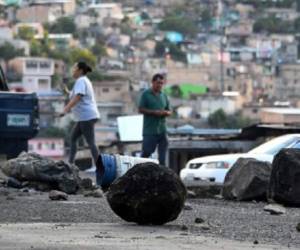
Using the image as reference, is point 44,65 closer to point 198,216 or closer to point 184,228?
point 198,216

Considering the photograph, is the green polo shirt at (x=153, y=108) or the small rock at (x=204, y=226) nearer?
the small rock at (x=204, y=226)

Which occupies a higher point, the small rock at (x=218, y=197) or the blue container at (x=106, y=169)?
the blue container at (x=106, y=169)

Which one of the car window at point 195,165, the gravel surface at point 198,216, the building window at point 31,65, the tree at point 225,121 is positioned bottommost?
the tree at point 225,121

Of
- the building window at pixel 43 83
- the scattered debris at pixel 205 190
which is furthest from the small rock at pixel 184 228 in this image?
the building window at pixel 43 83

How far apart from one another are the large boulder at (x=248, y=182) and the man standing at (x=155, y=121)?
223cm

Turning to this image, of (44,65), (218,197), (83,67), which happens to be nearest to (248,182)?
(218,197)

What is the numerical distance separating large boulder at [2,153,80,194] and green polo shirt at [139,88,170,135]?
2.43 metres

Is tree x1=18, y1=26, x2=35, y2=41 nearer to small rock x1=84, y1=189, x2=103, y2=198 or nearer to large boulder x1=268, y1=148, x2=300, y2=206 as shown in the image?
small rock x1=84, y1=189, x2=103, y2=198

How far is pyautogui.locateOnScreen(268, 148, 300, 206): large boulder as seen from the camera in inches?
534

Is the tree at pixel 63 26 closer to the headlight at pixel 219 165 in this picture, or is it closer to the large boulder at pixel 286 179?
the headlight at pixel 219 165

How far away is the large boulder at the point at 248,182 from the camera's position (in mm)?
14414

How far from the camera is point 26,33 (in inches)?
4902

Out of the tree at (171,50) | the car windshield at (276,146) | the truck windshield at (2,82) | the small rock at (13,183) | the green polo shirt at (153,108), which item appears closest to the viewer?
the small rock at (13,183)

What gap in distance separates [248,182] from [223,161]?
5016mm
